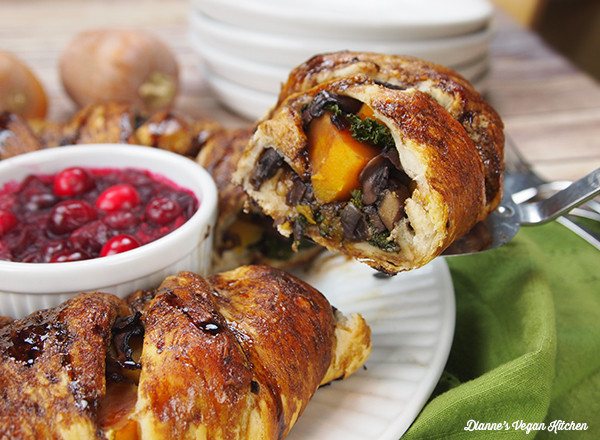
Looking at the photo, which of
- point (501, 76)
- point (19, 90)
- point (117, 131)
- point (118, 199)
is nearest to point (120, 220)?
point (118, 199)

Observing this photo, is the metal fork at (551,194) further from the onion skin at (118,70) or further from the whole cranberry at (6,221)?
the onion skin at (118,70)

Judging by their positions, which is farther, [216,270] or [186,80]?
[186,80]

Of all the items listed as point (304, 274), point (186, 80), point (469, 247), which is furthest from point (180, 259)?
point (186, 80)

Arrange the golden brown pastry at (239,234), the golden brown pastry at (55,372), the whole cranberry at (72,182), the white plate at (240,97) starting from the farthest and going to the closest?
the white plate at (240,97) → the golden brown pastry at (239,234) → the whole cranberry at (72,182) → the golden brown pastry at (55,372)

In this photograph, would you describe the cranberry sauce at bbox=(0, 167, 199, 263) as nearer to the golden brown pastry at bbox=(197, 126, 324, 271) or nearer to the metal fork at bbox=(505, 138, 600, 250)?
the golden brown pastry at bbox=(197, 126, 324, 271)

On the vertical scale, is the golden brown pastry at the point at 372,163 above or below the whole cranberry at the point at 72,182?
above

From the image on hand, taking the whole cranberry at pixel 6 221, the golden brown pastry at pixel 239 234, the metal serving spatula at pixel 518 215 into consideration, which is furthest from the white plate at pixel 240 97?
the whole cranberry at pixel 6 221

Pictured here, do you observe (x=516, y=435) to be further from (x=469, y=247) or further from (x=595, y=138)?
(x=595, y=138)
